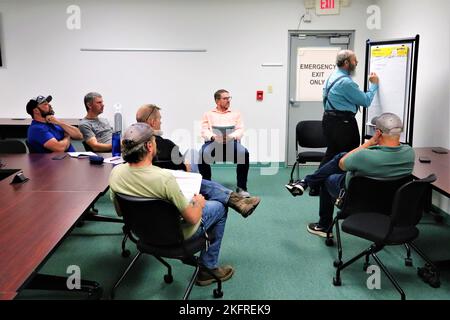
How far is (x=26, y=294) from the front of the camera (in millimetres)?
2549

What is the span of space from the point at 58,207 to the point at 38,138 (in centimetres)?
166

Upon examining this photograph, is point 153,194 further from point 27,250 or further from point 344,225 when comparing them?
point 344,225

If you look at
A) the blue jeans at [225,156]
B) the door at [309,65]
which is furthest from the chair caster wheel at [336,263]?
the door at [309,65]

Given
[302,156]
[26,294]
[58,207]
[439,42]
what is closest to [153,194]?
[58,207]

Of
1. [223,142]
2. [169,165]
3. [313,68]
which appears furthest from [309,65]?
[169,165]

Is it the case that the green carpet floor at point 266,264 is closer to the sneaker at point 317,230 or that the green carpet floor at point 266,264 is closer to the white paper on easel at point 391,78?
the sneaker at point 317,230

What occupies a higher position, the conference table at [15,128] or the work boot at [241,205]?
the conference table at [15,128]

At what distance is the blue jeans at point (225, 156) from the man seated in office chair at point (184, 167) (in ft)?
3.80

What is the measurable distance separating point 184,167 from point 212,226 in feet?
2.84

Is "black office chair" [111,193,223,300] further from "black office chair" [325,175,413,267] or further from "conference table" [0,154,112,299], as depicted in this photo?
"black office chair" [325,175,413,267]

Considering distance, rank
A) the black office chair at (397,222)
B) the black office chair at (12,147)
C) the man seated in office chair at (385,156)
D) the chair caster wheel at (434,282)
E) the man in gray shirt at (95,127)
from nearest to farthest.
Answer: the black office chair at (397,222) → the man seated in office chair at (385,156) → the chair caster wheel at (434,282) → the black office chair at (12,147) → the man in gray shirt at (95,127)

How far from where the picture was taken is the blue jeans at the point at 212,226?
247 centimetres

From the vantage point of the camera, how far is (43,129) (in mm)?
3559

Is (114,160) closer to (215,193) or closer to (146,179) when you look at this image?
(215,193)
